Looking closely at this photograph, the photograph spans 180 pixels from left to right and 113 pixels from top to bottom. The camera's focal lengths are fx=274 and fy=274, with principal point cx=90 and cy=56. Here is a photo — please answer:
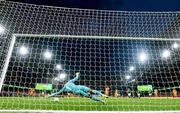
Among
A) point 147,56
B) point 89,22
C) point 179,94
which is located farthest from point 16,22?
point 179,94

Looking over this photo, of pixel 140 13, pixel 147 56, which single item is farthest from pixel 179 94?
pixel 140 13

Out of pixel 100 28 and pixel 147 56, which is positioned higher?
pixel 147 56

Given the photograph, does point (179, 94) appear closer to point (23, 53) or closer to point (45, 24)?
point (23, 53)

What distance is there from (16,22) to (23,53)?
10906 millimetres

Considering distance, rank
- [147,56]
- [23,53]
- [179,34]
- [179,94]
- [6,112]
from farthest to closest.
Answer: [179,94] < [147,56] < [23,53] < [179,34] < [6,112]

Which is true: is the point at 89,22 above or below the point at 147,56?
below

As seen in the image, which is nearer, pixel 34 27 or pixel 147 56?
pixel 34 27

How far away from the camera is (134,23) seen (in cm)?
1177

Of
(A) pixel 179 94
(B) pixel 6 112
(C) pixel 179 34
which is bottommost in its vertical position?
(B) pixel 6 112

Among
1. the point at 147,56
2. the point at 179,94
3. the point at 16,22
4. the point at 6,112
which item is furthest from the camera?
the point at 179,94

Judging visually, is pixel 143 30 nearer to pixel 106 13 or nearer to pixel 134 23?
pixel 134 23

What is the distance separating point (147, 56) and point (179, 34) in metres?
10.6

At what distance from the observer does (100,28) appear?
11.6 meters

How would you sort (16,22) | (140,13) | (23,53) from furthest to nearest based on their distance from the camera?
(23,53) < (16,22) < (140,13)
